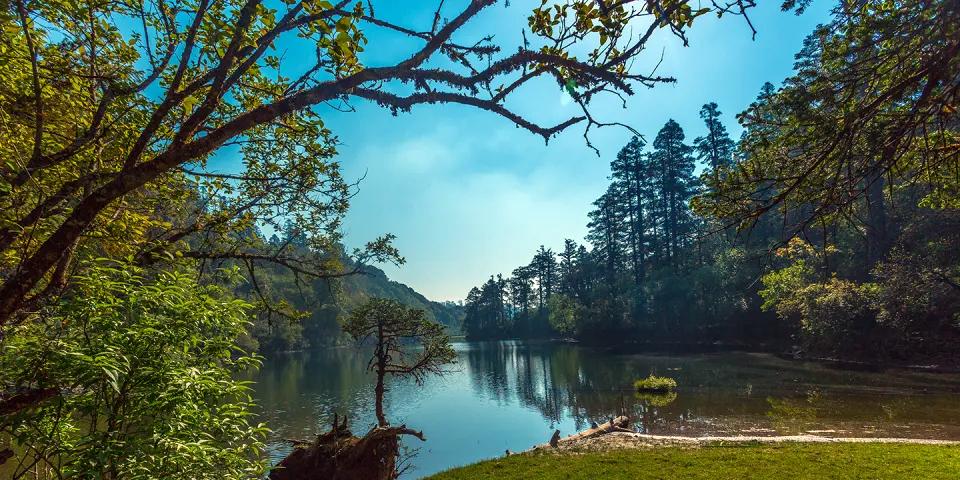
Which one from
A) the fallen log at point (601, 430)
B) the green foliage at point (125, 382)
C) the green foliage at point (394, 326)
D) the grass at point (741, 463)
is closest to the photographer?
the green foliage at point (125, 382)

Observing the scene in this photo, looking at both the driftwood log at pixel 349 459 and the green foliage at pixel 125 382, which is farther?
the driftwood log at pixel 349 459

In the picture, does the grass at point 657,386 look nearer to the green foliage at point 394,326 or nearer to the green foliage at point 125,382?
the green foliage at point 394,326

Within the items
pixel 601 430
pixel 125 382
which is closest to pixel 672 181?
pixel 601 430

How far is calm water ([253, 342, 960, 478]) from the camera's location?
15648 mm

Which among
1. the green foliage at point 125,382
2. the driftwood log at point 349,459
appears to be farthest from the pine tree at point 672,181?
the green foliage at point 125,382

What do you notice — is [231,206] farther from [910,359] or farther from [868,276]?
[868,276]

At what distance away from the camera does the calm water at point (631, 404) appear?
15.6 meters

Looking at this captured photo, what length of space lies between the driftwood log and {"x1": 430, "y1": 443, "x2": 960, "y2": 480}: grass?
2.10m

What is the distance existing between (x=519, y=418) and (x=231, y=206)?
1867cm

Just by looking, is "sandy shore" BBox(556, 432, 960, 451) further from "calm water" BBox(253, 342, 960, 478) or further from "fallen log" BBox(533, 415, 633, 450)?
"calm water" BBox(253, 342, 960, 478)

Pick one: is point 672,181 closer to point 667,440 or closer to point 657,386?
point 657,386

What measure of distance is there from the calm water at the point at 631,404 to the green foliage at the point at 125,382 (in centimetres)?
954

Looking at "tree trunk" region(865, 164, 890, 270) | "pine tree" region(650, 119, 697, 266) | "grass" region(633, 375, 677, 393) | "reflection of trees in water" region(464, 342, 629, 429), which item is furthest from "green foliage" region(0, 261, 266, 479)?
"pine tree" region(650, 119, 697, 266)

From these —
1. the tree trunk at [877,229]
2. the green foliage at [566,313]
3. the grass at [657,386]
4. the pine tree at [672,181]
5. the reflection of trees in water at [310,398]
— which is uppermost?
Result: the pine tree at [672,181]
